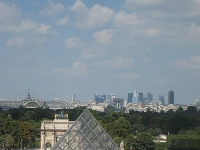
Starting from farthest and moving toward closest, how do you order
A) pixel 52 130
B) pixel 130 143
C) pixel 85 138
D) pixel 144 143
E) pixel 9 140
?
pixel 9 140 → pixel 130 143 → pixel 144 143 → pixel 52 130 → pixel 85 138

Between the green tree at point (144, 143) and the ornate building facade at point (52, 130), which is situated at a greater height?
the ornate building facade at point (52, 130)

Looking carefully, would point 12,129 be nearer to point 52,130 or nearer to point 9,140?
point 9,140

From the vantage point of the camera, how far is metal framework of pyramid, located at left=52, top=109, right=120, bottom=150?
30.8m

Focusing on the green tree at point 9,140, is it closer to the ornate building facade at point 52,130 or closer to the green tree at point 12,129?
the green tree at point 12,129

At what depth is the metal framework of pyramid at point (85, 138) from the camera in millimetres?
30844

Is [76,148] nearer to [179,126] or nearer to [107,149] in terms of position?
[107,149]

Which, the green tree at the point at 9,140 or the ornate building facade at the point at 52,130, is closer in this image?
the ornate building facade at the point at 52,130

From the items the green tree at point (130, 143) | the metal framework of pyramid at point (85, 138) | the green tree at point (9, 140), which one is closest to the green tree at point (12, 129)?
the green tree at point (9, 140)

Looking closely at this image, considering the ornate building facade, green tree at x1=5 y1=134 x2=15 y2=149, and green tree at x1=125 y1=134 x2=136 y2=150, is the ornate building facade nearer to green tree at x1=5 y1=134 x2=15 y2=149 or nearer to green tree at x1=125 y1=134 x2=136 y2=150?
green tree at x1=5 y1=134 x2=15 y2=149

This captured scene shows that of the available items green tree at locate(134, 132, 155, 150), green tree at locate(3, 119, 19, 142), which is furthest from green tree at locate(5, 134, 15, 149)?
green tree at locate(134, 132, 155, 150)

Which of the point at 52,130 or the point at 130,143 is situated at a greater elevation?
the point at 52,130

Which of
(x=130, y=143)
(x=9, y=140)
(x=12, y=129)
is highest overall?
(x=12, y=129)

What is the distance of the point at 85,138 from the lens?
31297 mm

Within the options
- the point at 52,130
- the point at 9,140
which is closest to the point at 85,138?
the point at 52,130
